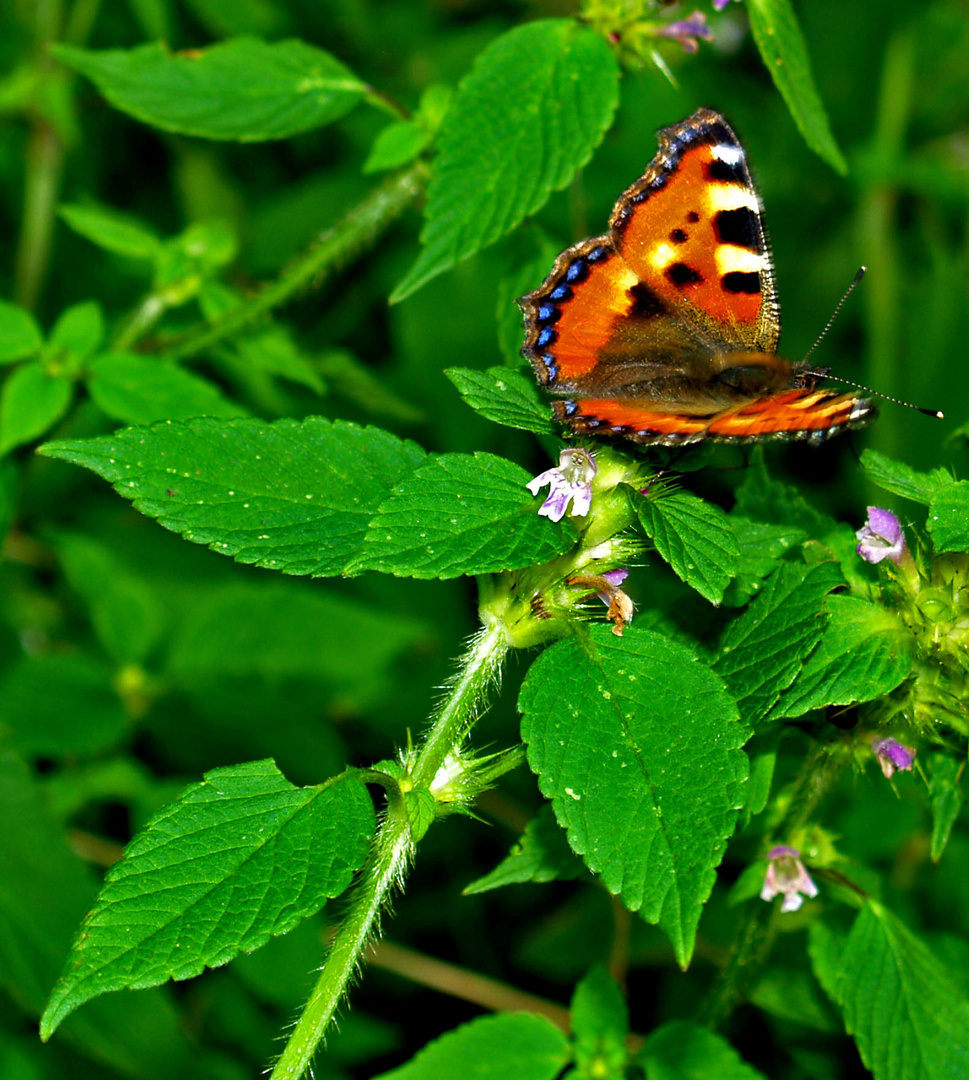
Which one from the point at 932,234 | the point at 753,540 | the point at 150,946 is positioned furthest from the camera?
the point at 932,234

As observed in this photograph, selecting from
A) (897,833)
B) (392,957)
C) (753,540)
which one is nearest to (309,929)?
(392,957)

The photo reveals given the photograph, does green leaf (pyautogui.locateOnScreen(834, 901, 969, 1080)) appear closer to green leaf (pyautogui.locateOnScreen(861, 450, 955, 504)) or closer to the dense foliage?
the dense foliage

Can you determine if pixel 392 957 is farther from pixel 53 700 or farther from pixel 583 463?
pixel 583 463

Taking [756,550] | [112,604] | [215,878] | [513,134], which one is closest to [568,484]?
[756,550]

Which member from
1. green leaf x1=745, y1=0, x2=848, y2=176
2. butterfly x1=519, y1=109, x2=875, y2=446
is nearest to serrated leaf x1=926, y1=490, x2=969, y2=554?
butterfly x1=519, y1=109, x2=875, y2=446

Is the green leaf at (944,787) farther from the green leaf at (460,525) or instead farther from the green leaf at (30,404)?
the green leaf at (30,404)

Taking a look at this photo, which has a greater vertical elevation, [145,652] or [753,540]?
[753,540]
